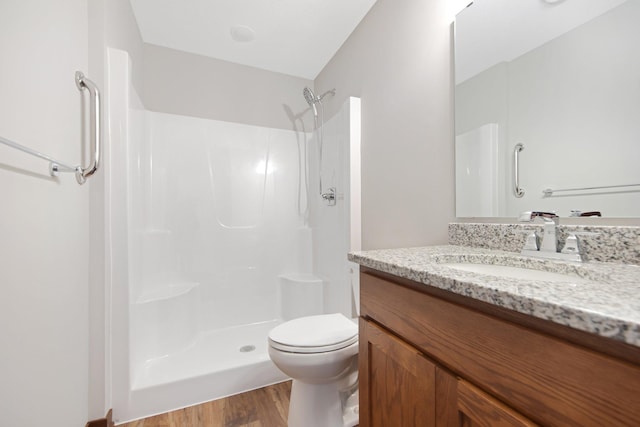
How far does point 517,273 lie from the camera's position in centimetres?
77

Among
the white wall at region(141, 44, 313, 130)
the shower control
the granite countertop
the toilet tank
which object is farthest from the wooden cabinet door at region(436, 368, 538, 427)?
the white wall at region(141, 44, 313, 130)

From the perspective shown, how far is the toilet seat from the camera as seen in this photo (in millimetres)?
1120

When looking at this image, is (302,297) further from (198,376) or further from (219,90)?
(219,90)

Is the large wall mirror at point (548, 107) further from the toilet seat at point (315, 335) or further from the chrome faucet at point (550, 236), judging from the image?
the toilet seat at point (315, 335)

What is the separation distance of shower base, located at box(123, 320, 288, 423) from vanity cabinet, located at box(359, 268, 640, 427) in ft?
3.23

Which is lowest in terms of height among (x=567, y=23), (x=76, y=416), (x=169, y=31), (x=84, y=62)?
(x=76, y=416)

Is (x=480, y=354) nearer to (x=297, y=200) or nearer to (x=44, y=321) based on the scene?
(x=44, y=321)

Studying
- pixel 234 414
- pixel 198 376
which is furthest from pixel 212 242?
pixel 234 414

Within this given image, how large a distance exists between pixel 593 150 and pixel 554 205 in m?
0.18

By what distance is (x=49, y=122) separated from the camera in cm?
89

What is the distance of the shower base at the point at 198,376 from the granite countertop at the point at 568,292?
1.30 m

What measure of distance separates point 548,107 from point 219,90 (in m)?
2.17

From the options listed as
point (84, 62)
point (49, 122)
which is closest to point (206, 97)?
point (84, 62)

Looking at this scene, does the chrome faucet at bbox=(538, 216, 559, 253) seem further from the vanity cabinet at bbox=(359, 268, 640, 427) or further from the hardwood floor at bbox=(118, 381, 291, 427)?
the hardwood floor at bbox=(118, 381, 291, 427)
